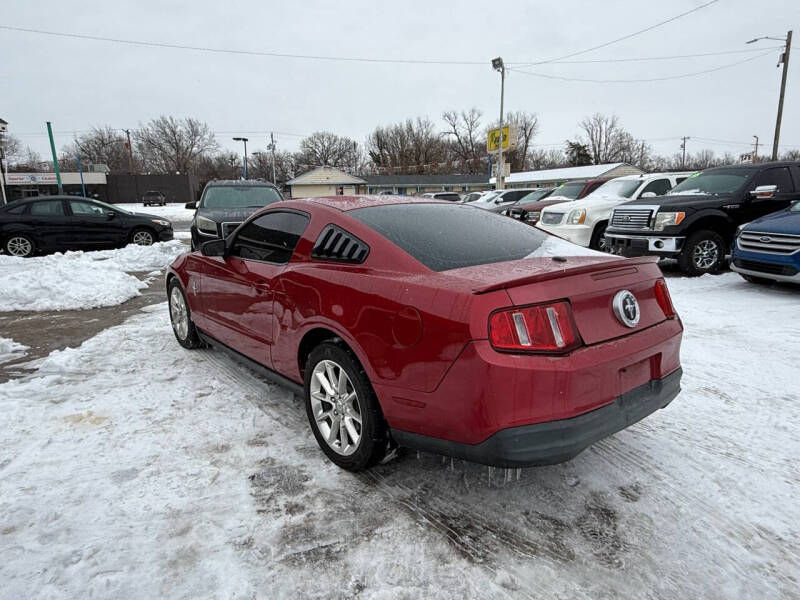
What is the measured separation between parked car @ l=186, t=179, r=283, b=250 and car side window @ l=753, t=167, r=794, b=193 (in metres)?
9.55

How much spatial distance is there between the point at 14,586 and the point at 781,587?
10.1ft

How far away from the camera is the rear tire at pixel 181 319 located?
4.79m

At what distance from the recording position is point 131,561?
206cm

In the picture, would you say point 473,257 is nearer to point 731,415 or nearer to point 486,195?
point 731,415

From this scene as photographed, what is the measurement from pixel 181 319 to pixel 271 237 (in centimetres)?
211

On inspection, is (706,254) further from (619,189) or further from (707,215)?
(619,189)

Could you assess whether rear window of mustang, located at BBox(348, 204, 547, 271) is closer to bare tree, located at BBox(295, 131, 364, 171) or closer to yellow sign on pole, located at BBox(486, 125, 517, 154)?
yellow sign on pole, located at BBox(486, 125, 517, 154)

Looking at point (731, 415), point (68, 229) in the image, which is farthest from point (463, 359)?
point (68, 229)

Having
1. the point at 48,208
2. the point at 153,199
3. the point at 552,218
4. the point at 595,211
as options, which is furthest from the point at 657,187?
the point at 153,199

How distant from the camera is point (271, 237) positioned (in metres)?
3.47

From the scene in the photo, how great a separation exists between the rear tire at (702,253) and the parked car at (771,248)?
0.85 meters

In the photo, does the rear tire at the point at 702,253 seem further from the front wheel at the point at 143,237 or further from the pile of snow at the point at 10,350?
the front wheel at the point at 143,237

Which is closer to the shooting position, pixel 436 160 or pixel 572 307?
pixel 572 307

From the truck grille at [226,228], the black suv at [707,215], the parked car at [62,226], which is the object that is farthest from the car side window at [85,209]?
the black suv at [707,215]
